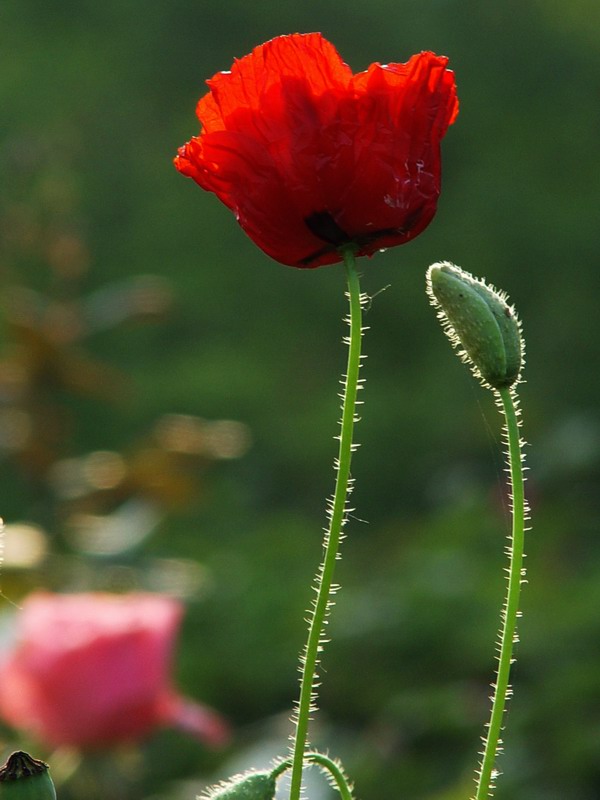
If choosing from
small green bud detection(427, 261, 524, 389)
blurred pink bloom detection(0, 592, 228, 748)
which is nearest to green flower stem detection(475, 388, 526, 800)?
small green bud detection(427, 261, 524, 389)

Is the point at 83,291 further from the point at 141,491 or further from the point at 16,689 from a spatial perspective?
the point at 16,689

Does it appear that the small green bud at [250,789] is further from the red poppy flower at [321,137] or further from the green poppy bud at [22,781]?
the red poppy flower at [321,137]

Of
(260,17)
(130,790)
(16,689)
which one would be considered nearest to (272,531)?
(130,790)

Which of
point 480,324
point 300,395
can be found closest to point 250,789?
point 480,324

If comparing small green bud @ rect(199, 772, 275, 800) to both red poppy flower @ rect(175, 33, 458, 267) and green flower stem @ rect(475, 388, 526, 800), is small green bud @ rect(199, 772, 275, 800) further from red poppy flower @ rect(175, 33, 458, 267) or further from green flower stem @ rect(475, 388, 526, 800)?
red poppy flower @ rect(175, 33, 458, 267)

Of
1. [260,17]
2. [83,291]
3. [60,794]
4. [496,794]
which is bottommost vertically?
[60,794]

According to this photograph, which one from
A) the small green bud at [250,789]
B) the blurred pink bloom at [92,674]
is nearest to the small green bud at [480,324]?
the small green bud at [250,789]

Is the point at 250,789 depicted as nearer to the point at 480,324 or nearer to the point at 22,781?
the point at 22,781
